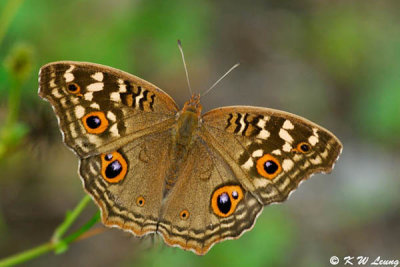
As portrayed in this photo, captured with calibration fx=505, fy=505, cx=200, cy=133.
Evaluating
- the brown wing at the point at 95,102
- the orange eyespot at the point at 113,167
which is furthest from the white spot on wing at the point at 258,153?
the orange eyespot at the point at 113,167

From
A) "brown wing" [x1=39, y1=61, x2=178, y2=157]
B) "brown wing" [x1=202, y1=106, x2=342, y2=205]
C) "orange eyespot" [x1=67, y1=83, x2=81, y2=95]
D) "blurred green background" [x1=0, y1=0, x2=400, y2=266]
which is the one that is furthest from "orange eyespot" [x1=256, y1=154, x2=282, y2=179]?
"blurred green background" [x1=0, y1=0, x2=400, y2=266]

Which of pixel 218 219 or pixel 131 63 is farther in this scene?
pixel 131 63

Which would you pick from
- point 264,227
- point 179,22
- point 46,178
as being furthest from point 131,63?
point 264,227

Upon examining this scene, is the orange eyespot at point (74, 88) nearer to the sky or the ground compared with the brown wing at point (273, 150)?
nearer to the sky

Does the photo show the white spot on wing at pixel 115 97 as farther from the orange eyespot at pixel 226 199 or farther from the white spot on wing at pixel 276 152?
the white spot on wing at pixel 276 152

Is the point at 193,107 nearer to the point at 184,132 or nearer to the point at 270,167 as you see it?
the point at 184,132

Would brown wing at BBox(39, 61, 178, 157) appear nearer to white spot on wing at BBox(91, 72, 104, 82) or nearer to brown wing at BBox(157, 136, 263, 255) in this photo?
white spot on wing at BBox(91, 72, 104, 82)

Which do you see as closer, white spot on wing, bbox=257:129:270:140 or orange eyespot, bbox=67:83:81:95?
orange eyespot, bbox=67:83:81:95

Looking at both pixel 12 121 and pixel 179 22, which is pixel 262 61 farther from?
pixel 12 121
